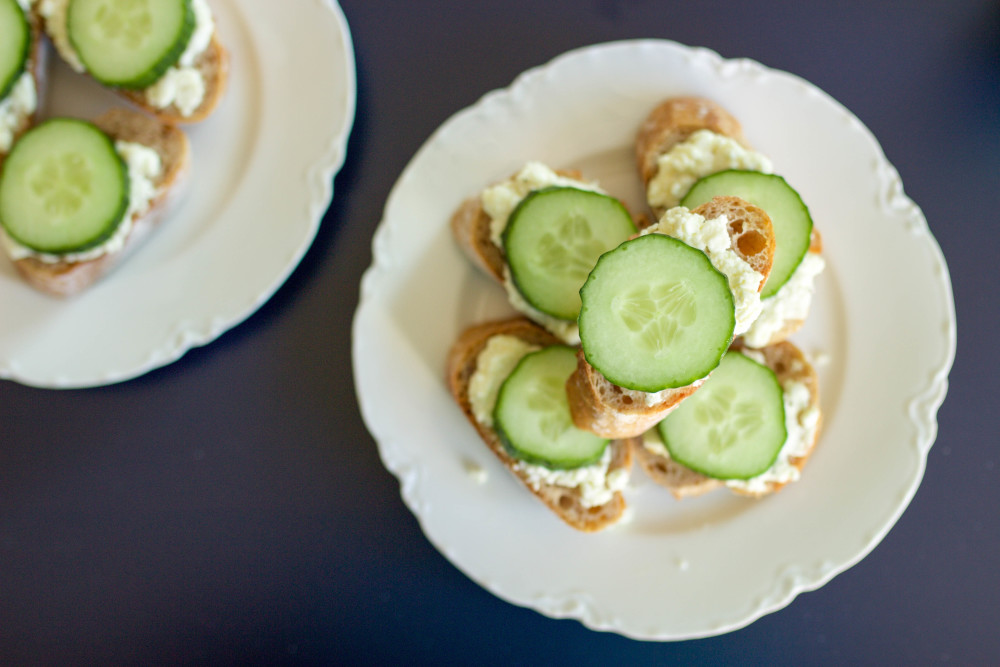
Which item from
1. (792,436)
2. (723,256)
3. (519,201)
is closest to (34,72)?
(519,201)

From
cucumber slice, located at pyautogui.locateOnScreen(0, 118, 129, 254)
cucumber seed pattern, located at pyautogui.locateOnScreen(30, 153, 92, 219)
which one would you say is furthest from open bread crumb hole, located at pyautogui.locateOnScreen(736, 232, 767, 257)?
cucumber seed pattern, located at pyautogui.locateOnScreen(30, 153, 92, 219)

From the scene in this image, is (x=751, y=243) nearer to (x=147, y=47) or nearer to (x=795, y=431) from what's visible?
(x=795, y=431)

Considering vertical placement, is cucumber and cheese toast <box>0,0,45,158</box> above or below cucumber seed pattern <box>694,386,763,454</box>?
above

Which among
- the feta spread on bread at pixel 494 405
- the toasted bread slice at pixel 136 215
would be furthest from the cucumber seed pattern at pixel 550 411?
the toasted bread slice at pixel 136 215

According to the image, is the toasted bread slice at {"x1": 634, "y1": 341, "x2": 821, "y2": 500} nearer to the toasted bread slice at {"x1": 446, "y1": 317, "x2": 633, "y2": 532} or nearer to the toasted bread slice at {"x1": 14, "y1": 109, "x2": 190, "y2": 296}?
the toasted bread slice at {"x1": 446, "y1": 317, "x2": 633, "y2": 532}

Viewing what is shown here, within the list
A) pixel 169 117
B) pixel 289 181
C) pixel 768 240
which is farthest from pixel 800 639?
pixel 169 117

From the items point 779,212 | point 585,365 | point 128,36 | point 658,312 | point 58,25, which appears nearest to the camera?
point 658,312

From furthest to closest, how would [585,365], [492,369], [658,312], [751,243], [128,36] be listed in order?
[128,36]
[492,369]
[585,365]
[751,243]
[658,312]
